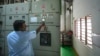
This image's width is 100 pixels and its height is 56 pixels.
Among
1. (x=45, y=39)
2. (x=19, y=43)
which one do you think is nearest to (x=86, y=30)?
(x=45, y=39)

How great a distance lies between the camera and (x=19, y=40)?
3053 millimetres

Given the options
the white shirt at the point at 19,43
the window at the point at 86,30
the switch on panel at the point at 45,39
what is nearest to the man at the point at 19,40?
the white shirt at the point at 19,43

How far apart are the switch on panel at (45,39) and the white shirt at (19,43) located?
0.83 metres

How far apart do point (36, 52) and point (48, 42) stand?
0.46m

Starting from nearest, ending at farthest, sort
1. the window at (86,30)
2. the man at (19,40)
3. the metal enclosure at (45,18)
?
the man at (19,40)
the metal enclosure at (45,18)
the window at (86,30)

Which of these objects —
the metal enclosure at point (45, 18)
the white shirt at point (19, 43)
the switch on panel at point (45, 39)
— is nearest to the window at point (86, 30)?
the metal enclosure at point (45, 18)

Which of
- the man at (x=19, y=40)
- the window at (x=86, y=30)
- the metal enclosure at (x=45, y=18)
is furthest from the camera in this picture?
the window at (x=86, y=30)

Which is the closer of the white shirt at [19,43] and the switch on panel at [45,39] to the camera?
the white shirt at [19,43]

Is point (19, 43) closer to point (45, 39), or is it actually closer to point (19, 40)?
point (19, 40)

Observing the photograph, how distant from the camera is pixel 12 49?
3.08 metres

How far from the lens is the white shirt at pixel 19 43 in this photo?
3029mm

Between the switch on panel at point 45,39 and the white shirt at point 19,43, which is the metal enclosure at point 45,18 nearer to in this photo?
the switch on panel at point 45,39

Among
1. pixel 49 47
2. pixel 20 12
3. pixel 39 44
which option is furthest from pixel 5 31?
pixel 49 47

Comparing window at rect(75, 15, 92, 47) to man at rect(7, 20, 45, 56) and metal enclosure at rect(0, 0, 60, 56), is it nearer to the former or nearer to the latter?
metal enclosure at rect(0, 0, 60, 56)
